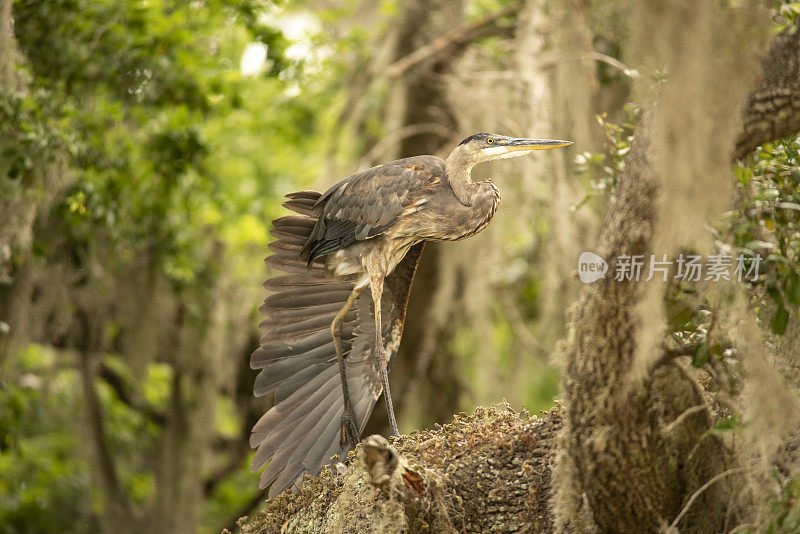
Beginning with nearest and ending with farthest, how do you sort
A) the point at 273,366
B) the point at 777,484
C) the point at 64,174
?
the point at 777,484 < the point at 273,366 < the point at 64,174

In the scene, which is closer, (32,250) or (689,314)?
(689,314)

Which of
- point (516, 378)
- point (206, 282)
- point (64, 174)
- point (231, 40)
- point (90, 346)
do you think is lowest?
point (516, 378)

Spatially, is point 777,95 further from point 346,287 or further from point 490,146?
point 346,287

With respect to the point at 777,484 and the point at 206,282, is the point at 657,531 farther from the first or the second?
the point at 206,282

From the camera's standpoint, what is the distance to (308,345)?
3.88 meters

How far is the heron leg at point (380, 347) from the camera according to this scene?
11.5 feet

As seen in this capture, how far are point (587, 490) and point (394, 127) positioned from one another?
4642mm

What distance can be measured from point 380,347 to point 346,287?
1.11ft

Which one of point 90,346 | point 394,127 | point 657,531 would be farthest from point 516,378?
point 657,531

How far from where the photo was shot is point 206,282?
20.9 ft

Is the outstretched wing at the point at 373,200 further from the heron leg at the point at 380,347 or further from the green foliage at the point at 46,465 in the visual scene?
the green foliage at the point at 46,465

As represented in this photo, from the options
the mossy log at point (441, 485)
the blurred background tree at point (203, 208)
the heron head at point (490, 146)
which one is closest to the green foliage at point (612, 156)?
the blurred background tree at point (203, 208)

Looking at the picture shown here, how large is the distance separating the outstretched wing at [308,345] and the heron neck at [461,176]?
0.46 meters

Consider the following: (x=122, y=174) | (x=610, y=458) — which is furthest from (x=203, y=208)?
(x=610, y=458)
